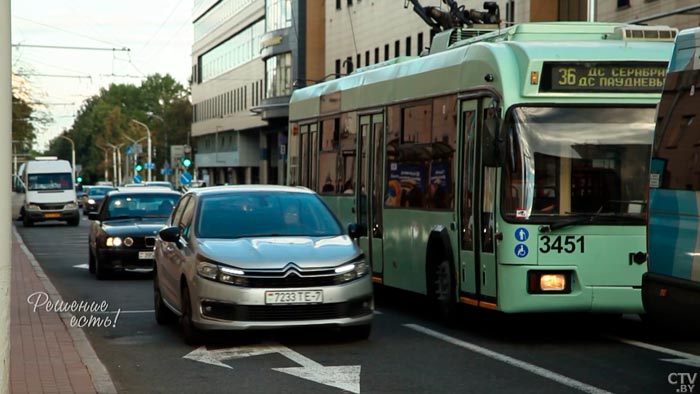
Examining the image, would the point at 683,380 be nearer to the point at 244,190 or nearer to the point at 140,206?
the point at 244,190

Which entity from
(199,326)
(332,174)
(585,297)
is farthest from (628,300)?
(332,174)

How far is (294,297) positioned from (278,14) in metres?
68.8

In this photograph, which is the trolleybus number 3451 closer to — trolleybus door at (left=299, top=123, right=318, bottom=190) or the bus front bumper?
the bus front bumper

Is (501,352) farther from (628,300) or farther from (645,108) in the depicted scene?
(645,108)

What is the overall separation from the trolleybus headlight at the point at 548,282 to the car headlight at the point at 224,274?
8.61 feet

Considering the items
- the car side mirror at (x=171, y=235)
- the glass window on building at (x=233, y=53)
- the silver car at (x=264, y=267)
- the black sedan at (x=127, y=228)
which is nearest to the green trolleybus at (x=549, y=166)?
the silver car at (x=264, y=267)

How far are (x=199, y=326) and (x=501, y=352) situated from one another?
2.73 meters

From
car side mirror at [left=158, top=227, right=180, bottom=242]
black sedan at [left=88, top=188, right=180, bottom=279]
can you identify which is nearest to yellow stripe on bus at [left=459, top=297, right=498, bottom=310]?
car side mirror at [left=158, top=227, right=180, bottom=242]

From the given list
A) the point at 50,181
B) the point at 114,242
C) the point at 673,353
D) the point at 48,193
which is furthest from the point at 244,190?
the point at 50,181

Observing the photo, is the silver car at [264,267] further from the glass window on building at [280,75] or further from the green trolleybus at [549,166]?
the glass window on building at [280,75]

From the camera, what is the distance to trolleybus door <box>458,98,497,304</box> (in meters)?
13.4

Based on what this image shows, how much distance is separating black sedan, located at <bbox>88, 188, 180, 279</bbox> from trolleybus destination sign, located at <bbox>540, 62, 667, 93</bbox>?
1112 cm

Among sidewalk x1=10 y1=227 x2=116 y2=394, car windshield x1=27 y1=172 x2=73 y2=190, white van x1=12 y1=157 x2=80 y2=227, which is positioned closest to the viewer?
sidewalk x1=10 y1=227 x2=116 y2=394

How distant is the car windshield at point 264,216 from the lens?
45.4 feet
